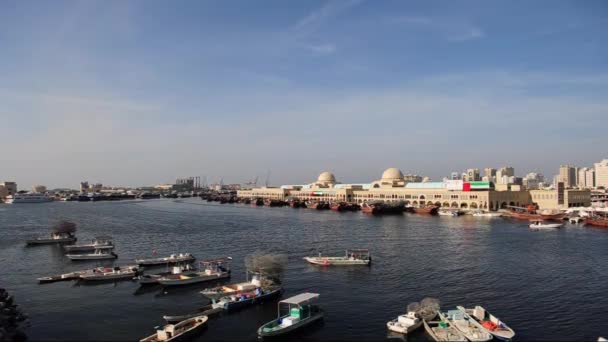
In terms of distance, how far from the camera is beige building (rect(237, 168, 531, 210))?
79.6 m

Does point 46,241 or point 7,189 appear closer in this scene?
point 46,241

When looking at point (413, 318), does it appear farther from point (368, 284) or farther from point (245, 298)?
point (245, 298)

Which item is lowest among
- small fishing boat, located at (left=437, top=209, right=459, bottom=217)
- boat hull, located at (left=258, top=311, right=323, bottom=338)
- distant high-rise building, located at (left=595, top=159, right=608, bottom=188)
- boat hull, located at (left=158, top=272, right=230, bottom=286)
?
boat hull, located at (left=258, top=311, right=323, bottom=338)

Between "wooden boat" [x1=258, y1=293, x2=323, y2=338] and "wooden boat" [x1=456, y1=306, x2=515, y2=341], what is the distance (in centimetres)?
630

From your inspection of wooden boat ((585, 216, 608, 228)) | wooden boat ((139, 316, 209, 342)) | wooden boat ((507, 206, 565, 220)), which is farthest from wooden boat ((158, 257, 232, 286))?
wooden boat ((507, 206, 565, 220))

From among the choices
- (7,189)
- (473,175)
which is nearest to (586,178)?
(473,175)

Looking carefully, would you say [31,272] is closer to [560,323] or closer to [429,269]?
[429,269]

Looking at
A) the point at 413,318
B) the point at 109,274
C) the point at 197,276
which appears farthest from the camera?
the point at 109,274

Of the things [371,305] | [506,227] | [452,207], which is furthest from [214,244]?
[452,207]

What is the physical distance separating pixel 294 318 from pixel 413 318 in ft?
16.0

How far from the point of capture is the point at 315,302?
23047 mm

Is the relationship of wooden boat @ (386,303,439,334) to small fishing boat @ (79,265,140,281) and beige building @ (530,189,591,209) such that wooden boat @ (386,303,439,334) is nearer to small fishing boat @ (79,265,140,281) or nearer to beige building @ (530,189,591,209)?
small fishing boat @ (79,265,140,281)

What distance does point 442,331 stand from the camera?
18156 millimetres

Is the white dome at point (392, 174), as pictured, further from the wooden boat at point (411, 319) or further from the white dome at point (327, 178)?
the wooden boat at point (411, 319)
